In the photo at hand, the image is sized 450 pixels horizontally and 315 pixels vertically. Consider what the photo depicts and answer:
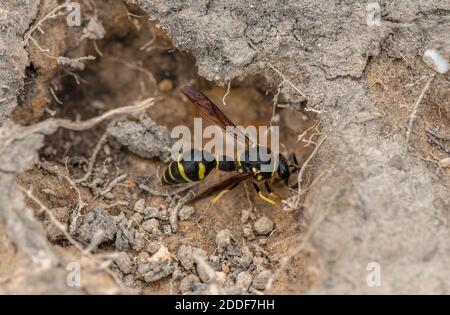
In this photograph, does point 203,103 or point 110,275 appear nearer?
point 110,275

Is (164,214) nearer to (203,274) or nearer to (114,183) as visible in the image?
(114,183)

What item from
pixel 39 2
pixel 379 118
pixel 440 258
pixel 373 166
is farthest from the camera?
pixel 39 2

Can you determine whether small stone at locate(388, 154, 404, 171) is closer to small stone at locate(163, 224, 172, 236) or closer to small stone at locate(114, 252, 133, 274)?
small stone at locate(163, 224, 172, 236)

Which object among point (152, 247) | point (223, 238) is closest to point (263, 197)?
point (223, 238)

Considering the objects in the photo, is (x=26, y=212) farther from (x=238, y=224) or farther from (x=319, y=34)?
(x=319, y=34)

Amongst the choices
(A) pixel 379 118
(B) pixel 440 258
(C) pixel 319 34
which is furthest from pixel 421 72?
(B) pixel 440 258

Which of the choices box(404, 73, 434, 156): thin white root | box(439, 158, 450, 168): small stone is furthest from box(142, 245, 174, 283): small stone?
box(439, 158, 450, 168): small stone
